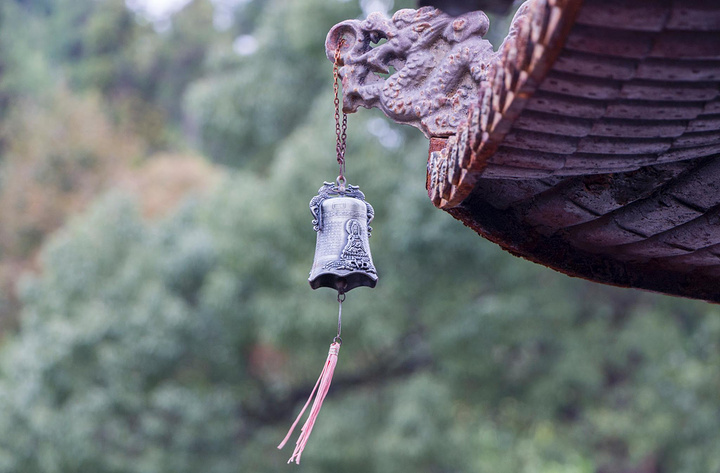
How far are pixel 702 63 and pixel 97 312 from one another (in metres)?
5.44

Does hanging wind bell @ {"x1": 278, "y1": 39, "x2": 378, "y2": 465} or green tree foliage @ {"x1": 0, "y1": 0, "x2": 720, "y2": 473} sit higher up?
green tree foliage @ {"x1": 0, "y1": 0, "x2": 720, "y2": 473}

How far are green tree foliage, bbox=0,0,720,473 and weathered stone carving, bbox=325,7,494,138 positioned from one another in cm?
368

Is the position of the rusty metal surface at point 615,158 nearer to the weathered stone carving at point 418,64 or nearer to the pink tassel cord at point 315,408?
the weathered stone carving at point 418,64

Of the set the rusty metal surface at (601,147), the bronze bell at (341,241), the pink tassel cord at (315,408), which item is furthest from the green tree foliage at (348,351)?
the rusty metal surface at (601,147)

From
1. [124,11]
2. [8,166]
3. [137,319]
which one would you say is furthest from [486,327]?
[124,11]

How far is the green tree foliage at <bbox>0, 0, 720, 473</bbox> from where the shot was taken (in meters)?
5.62

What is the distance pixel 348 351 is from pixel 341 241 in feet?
13.4

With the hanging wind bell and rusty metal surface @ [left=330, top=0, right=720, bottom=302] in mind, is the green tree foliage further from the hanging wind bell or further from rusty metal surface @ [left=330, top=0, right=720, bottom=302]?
rusty metal surface @ [left=330, top=0, right=720, bottom=302]

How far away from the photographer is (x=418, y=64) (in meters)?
1.66

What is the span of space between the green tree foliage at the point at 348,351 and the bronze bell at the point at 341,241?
11.1 feet

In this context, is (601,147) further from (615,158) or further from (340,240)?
(340,240)

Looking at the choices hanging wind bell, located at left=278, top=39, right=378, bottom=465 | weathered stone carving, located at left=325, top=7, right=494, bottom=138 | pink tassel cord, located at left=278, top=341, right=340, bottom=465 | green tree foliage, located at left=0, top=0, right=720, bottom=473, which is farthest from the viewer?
green tree foliage, located at left=0, top=0, right=720, bottom=473

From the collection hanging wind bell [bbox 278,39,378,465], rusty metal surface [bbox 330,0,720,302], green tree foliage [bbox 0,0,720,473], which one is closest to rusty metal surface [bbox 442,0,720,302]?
rusty metal surface [bbox 330,0,720,302]

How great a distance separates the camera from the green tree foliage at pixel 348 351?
221 inches
